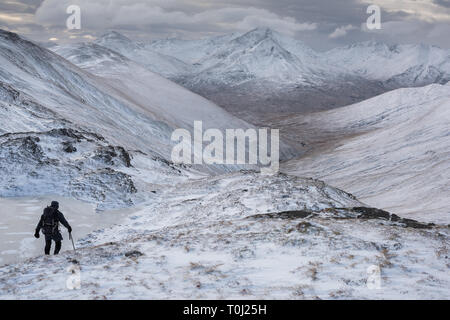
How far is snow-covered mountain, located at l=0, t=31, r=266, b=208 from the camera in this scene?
2302 centimetres

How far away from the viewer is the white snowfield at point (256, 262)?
10523 mm

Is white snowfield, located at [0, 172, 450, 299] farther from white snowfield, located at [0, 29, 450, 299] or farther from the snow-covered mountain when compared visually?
the snow-covered mountain

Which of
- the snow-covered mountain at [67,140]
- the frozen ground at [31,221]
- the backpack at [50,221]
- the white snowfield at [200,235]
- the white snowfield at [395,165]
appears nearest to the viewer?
the white snowfield at [200,235]

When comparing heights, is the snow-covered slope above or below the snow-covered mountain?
above

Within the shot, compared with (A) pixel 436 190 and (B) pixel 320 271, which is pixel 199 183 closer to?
(B) pixel 320 271

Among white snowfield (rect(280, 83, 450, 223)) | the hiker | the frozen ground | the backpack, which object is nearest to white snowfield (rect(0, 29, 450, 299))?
the frozen ground

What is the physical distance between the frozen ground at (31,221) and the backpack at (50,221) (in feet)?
5.09

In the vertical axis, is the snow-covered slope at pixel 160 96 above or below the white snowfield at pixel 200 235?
above

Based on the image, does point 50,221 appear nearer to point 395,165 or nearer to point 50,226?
point 50,226

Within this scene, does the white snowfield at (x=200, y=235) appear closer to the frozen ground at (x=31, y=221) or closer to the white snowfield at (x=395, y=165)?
the frozen ground at (x=31, y=221)

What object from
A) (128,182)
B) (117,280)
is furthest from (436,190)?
(117,280)

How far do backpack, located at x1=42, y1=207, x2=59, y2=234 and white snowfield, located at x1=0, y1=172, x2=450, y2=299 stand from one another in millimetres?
1167

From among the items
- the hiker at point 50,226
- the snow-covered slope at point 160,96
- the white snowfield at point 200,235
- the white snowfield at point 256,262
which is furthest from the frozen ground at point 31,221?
the snow-covered slope at point 160,96

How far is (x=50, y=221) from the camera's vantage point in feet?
46.4
